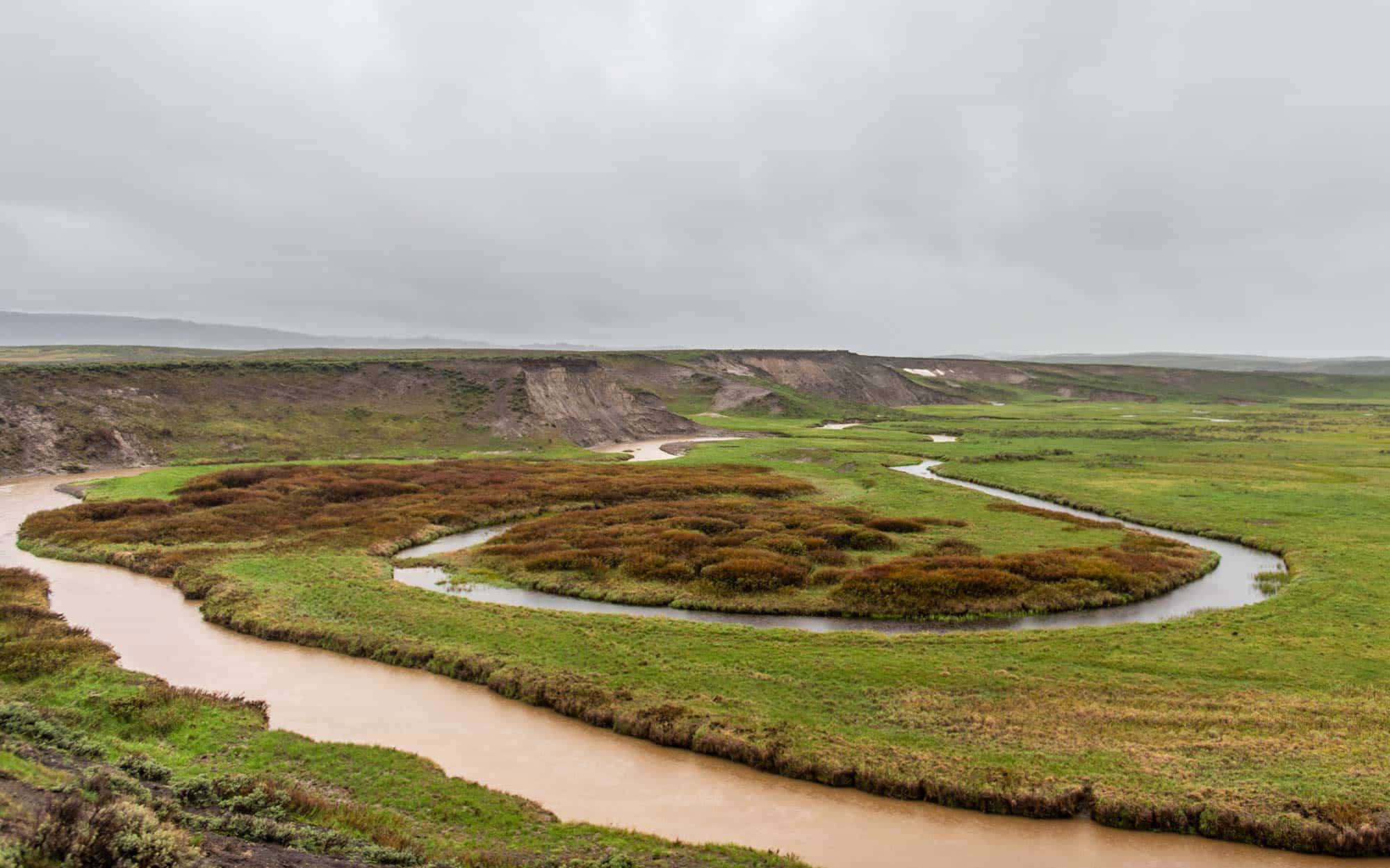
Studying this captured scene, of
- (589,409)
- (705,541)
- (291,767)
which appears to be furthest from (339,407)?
(291,767)

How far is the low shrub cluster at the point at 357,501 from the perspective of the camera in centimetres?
4016

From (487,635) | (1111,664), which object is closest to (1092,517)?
(1111,664)

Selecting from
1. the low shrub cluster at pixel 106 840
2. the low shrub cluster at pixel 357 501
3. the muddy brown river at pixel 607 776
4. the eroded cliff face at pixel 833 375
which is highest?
the eroded cliff face at pixel 833 375

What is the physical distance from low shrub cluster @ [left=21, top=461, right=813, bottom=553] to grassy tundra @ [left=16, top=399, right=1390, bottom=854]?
6.67 feet

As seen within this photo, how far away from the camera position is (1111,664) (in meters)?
22.6

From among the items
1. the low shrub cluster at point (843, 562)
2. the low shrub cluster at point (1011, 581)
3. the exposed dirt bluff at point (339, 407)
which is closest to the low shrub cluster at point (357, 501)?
the low shrub cluster at point (843, 562)

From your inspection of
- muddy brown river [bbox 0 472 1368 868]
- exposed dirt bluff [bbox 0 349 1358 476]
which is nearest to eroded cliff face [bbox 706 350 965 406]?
exposed dirt bluff [bbox 0 349 1358 476]

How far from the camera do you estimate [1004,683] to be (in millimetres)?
21297

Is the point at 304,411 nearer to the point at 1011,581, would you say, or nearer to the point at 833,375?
the point at 1011,581

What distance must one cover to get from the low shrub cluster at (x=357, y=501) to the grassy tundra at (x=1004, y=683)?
203cm

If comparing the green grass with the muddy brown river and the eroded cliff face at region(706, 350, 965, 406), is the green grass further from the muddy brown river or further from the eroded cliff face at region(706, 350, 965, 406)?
the eroded cliff face at region(706, 350, 965, 406)

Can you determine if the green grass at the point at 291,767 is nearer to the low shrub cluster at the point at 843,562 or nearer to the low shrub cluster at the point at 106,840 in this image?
the low shrub cluster at the point at 106,840

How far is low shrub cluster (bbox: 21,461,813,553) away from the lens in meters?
40.2

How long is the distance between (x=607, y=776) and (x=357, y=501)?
131 feet
